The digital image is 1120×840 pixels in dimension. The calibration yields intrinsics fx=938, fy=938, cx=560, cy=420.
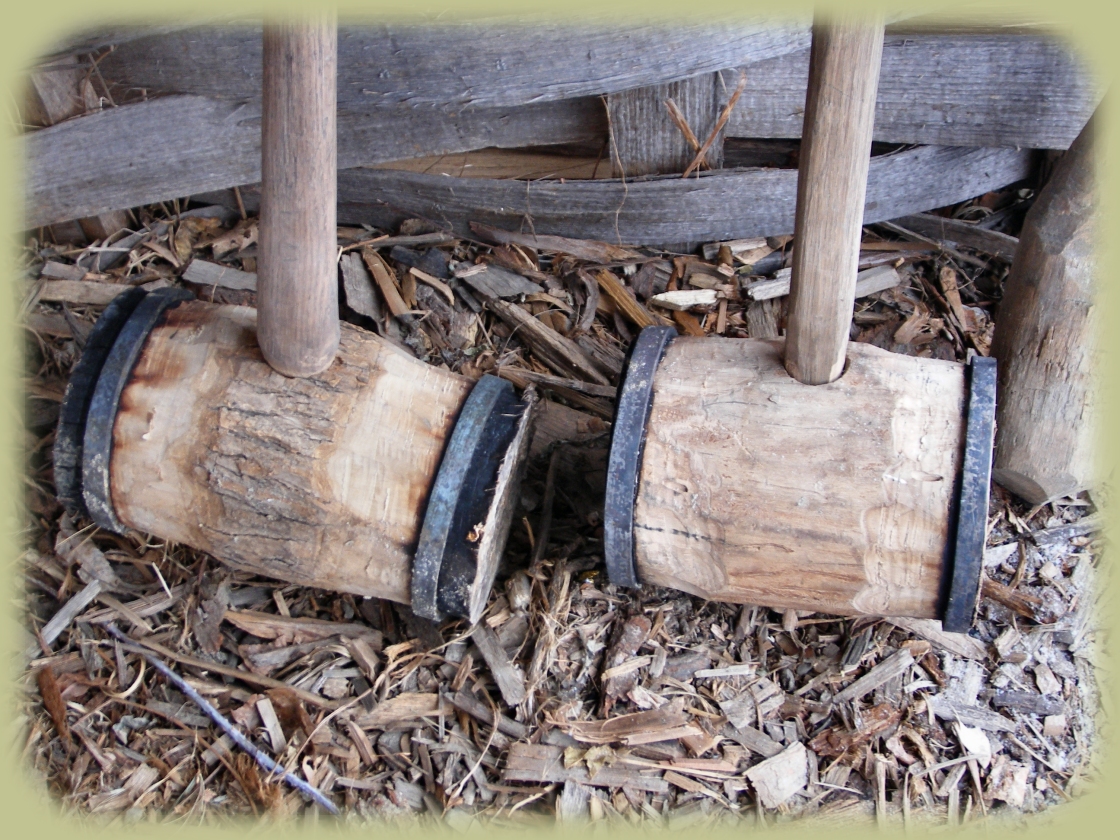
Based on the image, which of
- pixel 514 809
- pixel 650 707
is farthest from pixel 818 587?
pixel 514 809

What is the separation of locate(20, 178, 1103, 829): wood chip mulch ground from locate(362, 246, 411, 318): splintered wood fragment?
0.08 feet

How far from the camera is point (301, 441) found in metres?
2.37

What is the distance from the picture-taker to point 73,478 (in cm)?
252

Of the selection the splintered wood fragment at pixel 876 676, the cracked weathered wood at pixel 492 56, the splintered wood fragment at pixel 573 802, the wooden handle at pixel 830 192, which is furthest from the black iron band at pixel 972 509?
the cracked weathered wood at pixel 492 56

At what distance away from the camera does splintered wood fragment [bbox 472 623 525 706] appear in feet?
8.72

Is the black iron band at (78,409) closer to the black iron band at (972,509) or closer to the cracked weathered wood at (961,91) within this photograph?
the cracked weathered wood at (961,91)

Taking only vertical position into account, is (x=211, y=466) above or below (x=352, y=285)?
below

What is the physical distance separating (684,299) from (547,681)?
1.36 m

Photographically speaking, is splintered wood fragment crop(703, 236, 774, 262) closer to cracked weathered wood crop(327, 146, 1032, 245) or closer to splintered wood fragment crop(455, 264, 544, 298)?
cracked weathered wood crop(327, 146, 1032, 245)

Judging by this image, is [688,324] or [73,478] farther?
[688,324]

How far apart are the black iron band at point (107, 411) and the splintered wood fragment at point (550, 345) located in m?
1.13

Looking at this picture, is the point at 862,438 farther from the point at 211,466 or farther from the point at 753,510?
the point at 211,466

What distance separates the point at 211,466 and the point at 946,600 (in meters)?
1.83

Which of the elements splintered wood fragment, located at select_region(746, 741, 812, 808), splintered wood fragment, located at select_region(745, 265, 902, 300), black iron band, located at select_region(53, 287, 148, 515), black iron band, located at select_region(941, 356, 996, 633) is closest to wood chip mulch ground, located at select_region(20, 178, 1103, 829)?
splintered wood fragment, located at select_region(746, 741, 812, 808)
